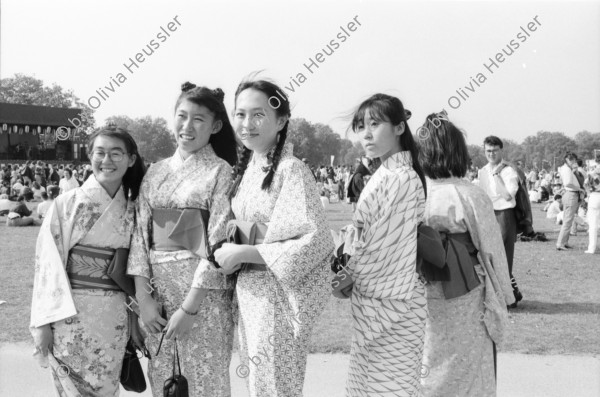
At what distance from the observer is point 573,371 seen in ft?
13.6

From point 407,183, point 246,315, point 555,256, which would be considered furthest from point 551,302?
point 246,315

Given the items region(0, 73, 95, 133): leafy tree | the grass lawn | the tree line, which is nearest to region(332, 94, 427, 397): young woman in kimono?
the grass lawn

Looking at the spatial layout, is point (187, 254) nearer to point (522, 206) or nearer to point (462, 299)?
point (462, 299)

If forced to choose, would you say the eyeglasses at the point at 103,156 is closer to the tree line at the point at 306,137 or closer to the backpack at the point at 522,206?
the backpack at the point at 522,206

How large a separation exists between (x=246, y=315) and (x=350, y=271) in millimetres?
519

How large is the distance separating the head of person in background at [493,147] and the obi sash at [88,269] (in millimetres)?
4576

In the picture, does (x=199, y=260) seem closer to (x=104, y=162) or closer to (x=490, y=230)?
(x=104, y=162)

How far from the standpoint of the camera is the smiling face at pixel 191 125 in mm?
2697

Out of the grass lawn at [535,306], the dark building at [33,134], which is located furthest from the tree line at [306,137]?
the grass lawn at [535,306]

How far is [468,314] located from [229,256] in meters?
1.47

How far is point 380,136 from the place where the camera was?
2748 millimetres

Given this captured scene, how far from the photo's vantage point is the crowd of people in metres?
2.40

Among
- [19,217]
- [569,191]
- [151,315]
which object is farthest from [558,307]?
[19,217]

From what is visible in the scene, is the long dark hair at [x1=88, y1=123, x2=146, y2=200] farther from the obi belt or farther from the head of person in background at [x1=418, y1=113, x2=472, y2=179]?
the head of person in background at [x1=418, y1=113, x2=472, y2=179]
